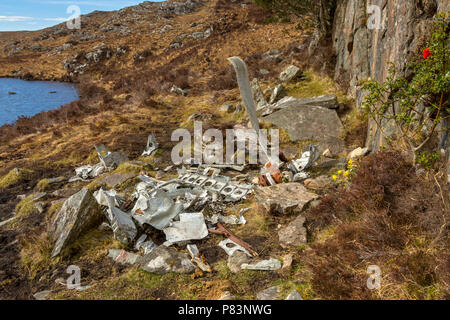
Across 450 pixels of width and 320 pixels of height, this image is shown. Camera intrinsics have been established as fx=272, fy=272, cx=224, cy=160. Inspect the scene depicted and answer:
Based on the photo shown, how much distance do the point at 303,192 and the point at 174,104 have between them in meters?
12.2

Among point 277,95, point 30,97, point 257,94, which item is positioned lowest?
point 277,95

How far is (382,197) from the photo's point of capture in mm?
3900

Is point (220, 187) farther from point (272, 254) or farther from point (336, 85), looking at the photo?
point (336, 85)

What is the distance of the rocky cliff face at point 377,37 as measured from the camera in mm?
4624

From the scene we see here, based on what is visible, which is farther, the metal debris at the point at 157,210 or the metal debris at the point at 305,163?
the metal debris at the point at 305,163

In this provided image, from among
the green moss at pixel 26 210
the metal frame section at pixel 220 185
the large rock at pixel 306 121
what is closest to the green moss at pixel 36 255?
the green moss at pixel 26 210

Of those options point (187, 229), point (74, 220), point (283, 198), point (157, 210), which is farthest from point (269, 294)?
point (74, 220)

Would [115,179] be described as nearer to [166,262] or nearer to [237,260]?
[166,262]

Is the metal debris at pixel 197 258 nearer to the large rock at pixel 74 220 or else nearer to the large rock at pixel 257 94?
the large rock at pixel 74 220

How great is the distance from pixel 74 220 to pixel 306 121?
709 centimetres

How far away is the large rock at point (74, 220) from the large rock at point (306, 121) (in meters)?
5.95

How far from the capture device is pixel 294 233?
430 cm

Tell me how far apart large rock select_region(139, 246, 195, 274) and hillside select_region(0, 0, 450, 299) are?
54mm

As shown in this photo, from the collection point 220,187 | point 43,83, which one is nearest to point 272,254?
point 220,187
